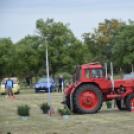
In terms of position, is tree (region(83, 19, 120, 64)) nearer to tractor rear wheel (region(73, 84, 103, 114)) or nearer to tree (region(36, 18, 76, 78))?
tree (region(36, 18, 76, 78))

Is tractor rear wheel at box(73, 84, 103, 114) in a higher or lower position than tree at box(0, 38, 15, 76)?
lower

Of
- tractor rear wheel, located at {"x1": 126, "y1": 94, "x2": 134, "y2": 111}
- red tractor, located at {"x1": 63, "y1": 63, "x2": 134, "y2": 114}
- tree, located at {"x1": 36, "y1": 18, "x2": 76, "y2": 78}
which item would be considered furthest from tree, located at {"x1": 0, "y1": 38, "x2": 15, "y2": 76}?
tractor rear wheel, located at {"x1": 126, "y1": 94, "x2": 134, "y2": 111}

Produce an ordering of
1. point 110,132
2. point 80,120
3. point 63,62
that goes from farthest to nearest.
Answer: point 63,62
point 80,120
point 110,132

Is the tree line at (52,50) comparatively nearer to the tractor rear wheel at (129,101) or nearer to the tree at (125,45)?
the tree at (125,45)

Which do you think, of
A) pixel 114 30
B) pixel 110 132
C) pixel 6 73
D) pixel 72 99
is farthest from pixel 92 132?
pixel 114 30

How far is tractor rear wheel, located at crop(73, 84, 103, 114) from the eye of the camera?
51.3ft

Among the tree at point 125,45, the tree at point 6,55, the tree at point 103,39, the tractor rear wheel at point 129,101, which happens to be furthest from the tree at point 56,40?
the tractor rear wheel at point 129,101

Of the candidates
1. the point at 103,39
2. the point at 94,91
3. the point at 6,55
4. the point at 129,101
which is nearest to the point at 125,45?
the point at 103,39

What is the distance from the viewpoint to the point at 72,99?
15742mm

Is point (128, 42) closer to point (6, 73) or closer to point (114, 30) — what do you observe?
point (114, 30)

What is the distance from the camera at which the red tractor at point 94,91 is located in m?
15.7

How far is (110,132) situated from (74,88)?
17.9 feet

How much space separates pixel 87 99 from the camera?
51.8ft

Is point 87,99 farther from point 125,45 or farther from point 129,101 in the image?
point 125,45
